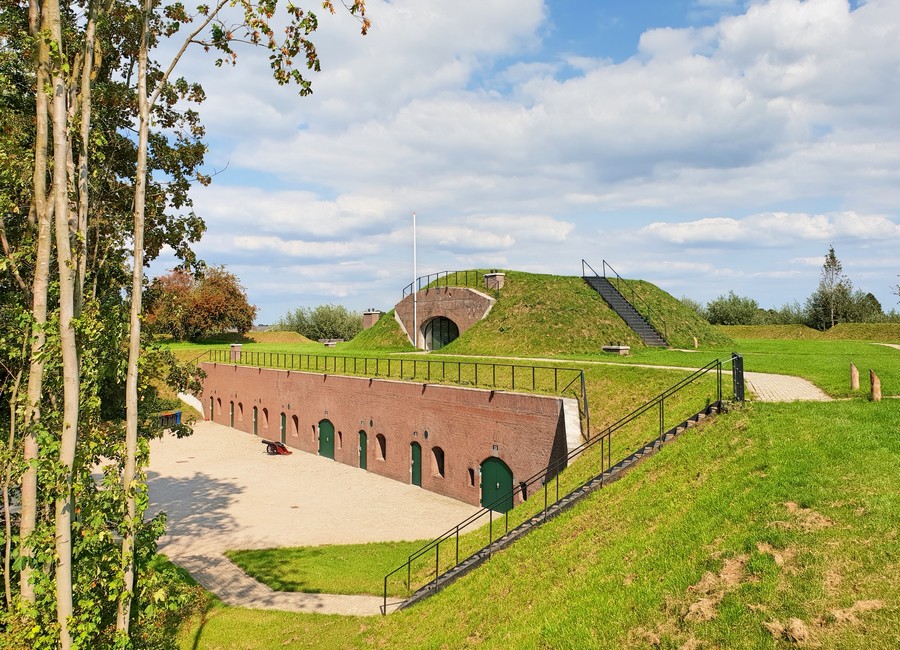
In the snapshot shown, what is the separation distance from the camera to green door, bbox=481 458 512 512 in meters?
22.0

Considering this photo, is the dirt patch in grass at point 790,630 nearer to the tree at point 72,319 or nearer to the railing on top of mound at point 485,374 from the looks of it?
the tree at point 72,319

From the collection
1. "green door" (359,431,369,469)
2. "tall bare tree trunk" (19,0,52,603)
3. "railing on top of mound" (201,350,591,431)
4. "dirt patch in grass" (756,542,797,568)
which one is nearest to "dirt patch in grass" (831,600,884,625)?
"dirt patch in grass" (756,542,797,568)

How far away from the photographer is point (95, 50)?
10.4 metres

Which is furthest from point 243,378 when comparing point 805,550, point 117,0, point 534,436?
point 805,550

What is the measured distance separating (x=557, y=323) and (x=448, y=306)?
8.91 metres

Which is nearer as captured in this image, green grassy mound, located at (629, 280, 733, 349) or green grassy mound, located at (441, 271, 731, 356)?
green grassy mound, located at (441, 271, 731, 356)

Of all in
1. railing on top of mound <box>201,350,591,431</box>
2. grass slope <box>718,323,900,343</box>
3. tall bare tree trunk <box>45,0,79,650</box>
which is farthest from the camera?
grass slope <box>718,323,900,343</box>

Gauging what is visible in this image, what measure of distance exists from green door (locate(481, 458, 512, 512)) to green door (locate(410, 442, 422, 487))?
4.31 m

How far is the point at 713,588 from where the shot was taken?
7832 millimetres

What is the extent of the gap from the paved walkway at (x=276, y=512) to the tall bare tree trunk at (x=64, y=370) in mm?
6942

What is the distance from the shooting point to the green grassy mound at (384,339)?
144 feet

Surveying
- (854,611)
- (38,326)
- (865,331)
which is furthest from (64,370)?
(865,331)

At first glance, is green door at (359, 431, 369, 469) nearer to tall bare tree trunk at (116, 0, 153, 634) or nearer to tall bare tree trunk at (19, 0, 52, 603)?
tall bare tree trunk at (116, 0, 153, 634)

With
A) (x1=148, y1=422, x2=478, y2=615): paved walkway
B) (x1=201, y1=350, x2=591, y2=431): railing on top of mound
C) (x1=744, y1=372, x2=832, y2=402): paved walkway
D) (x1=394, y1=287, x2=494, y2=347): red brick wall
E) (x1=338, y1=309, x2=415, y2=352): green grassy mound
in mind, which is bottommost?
(x1=148, y1=422, x2=478, y2=615): paved walkway
